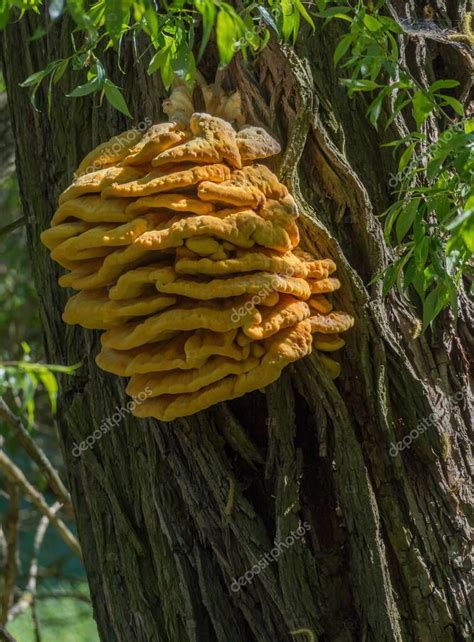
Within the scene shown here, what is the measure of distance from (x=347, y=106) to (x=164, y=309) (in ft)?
3.23

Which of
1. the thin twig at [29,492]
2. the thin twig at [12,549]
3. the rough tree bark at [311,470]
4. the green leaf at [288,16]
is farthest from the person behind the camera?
the thin twig at [12,549]

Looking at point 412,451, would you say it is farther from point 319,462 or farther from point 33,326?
point 33,326

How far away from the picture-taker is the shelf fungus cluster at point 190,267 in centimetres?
215

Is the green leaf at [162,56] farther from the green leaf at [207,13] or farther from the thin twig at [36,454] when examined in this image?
the thin twig at [36,454]

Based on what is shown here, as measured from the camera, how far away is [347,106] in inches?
105

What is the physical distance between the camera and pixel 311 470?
2.56 metres

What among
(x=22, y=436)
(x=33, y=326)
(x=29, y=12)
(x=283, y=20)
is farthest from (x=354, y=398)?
(x=33, y=326)

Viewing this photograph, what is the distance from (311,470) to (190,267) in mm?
824

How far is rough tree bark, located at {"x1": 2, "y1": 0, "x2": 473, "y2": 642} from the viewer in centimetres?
243

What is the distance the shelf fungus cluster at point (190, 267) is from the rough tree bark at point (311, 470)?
0.25m

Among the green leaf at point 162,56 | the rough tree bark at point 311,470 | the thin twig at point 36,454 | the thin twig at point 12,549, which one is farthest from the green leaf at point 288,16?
the thin twig at point 12,549

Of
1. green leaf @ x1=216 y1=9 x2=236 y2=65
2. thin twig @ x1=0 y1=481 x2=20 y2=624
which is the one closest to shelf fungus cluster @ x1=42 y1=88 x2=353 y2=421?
green leaf @ x1=216 y1=9 x2=236 y2=65

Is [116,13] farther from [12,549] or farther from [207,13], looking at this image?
[12,549]

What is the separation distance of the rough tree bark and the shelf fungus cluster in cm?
25
